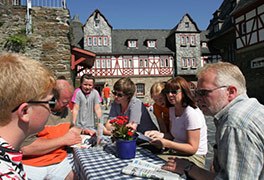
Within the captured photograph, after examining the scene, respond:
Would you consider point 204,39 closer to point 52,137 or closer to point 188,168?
point 52,137

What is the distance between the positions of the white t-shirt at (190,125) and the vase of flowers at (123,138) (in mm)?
624

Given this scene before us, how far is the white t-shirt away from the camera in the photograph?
2.51 metres

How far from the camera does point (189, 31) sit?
30.7 m

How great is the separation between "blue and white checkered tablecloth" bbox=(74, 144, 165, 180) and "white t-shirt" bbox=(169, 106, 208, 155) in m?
0.43

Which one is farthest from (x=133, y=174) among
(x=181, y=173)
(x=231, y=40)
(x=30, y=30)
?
(x=231, y=40)

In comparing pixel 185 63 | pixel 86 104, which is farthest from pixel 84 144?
pixel 185 63

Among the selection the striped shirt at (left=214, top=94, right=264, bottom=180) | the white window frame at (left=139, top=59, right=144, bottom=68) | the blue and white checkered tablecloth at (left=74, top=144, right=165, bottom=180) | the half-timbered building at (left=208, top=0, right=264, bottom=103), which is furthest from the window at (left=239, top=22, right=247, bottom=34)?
the striped shirt at (left=214, top=94, right=264, bottom=180)

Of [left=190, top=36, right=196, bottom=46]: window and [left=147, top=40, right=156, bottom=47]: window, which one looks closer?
[left=190, top=36, right=196, bottom=46]: window

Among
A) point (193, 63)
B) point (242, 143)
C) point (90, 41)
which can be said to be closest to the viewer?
point (242, 143)

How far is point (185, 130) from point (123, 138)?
2.45 ft

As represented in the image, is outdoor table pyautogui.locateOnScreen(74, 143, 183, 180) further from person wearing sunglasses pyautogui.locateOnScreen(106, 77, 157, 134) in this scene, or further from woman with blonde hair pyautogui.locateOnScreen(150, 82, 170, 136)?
woman with blonde hair pyautogui.locateOnScreen(150, 82, 170, 136)

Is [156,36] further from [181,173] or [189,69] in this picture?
[181,173]

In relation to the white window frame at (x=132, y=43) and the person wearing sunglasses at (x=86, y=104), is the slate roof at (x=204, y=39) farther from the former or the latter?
the person wearing sunglasses at (x=86, y=104)

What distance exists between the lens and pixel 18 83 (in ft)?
3.62
